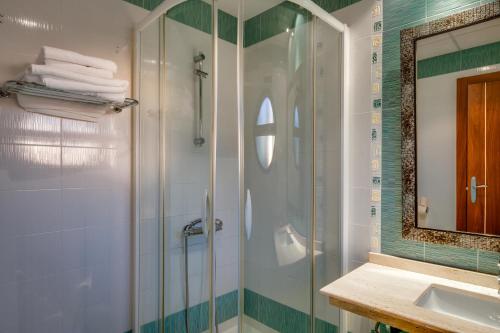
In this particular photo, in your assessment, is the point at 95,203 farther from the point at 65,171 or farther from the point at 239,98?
the point at 239,98

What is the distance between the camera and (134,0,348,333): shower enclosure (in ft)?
4.15

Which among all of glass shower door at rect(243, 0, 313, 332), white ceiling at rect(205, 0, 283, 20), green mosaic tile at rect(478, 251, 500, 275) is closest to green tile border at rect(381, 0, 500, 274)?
green mosaic tile at rect(478, 251, 500, 275)

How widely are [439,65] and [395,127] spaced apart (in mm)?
318

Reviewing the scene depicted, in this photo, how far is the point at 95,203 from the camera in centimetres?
156

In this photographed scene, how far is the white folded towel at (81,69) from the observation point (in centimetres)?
Answer: 123

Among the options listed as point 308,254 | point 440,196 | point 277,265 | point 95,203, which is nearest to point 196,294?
point 277,265

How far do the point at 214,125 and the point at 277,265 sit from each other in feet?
2.42

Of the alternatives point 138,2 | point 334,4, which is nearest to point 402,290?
point 334,4

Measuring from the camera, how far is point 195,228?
1.40 meters

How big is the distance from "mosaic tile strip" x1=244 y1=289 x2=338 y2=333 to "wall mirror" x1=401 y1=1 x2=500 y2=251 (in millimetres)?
646

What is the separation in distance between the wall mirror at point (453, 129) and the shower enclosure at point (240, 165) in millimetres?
338

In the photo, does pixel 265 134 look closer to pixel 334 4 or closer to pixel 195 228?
pixel 195 228

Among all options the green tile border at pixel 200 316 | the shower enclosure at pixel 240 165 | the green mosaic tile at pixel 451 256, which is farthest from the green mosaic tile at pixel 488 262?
the green tile border at pixel 200 316

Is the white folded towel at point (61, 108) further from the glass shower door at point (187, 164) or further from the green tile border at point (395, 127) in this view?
the green tile border at point (395, 127)
